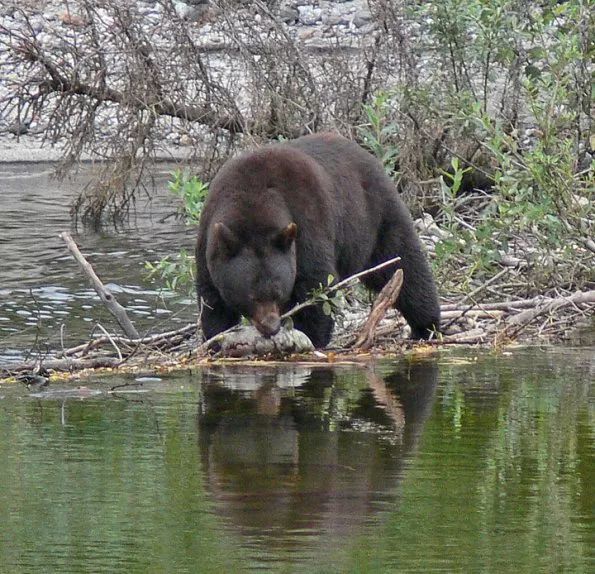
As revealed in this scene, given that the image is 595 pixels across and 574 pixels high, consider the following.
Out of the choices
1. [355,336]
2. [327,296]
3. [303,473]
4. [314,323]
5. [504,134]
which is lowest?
[303,473]

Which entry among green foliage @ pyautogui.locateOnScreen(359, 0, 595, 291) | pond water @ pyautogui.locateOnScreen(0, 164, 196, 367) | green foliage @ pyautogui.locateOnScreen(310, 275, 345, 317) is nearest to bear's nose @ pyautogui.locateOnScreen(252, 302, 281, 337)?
green foliage @ pyautogui.locateOnScreen(310, 275, 345, 317)

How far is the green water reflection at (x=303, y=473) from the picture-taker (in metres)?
4.07

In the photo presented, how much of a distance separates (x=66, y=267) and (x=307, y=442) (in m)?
8.35

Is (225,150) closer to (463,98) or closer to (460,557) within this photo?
(463,98)

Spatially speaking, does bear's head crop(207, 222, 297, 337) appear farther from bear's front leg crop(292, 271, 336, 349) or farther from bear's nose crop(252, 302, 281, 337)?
bear's front leg crop(292, 271, 336, 349)

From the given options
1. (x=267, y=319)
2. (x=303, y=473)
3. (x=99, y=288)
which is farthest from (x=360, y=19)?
(x=303, y=473)

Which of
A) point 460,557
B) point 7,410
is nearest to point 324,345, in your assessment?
point 7,410

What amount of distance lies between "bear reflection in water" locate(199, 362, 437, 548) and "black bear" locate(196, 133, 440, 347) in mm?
657

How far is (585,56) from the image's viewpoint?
10.7m

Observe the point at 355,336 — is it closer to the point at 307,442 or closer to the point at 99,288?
the point at 99,288

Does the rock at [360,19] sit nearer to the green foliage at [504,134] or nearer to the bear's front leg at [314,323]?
the green foliage at [504,134]

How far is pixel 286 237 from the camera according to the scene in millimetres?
7699

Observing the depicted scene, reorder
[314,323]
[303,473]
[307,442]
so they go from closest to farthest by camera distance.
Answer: [303,473] < [307,442] < [314,323]

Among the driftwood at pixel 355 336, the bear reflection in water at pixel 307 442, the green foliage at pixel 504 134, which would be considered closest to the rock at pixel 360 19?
the green foliage at pixel 504 134
